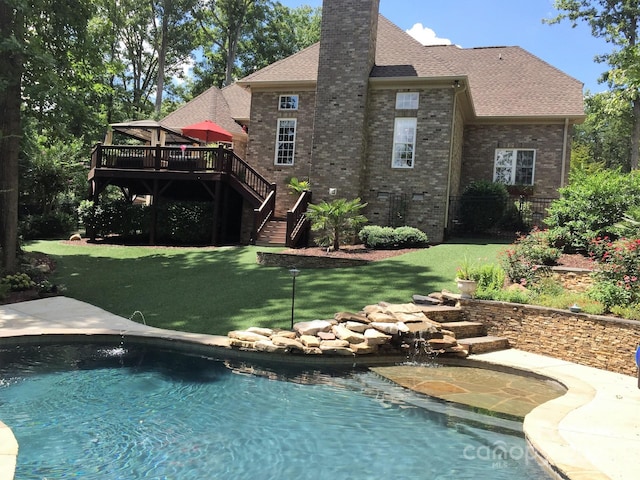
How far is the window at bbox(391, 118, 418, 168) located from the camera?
17.5 meters

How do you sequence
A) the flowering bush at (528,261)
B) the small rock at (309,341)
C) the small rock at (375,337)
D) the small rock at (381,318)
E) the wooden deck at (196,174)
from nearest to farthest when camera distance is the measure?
the small rock at (309,341) < the small rock at (375,337) < the small rock at (381,318) < the flowering bush at (528,261) < the wooden deck at (196,174)

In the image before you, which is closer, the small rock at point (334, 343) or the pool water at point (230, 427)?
the pool water at point (230, 427)

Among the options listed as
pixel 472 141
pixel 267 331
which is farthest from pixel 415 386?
pixel 472 141

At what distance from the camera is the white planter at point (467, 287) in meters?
9.25

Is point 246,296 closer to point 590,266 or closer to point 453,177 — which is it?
point 590,266

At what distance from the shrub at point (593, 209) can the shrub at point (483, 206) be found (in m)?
4.86

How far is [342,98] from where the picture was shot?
17.8m

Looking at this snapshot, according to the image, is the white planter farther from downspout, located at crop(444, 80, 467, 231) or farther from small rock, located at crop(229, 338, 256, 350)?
downspout, located at crop(444, 80, 467, 231)

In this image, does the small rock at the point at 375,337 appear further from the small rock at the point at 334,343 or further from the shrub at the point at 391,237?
the shrub at the point at 391,237

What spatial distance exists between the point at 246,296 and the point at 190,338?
298 cm

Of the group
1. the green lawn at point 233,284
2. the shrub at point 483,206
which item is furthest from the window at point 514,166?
the green lawn at point 233,284

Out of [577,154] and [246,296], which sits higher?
[577,154]

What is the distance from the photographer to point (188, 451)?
4.49m

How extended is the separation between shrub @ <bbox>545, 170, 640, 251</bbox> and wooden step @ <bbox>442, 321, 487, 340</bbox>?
4566 mm
